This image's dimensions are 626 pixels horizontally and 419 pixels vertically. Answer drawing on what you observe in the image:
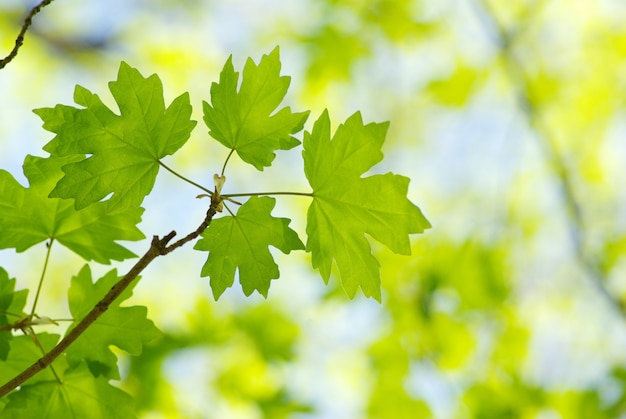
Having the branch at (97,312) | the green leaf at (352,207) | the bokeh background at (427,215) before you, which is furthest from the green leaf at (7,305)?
the bokeh background at (427,215)

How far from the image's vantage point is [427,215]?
3949 mm

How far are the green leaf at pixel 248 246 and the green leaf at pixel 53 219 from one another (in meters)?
0.17

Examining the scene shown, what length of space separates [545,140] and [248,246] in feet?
8.86

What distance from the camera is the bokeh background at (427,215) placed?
266cm

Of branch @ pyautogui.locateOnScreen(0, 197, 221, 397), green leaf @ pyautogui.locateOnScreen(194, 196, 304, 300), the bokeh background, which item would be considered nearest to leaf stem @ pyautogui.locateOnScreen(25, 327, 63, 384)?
branch @ pyautogui.locateOnScreen(0, 197, 221, 397)

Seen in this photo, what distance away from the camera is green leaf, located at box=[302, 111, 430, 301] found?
929 millimetres

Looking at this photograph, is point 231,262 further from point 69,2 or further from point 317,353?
point 69,2

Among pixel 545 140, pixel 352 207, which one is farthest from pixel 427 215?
pixel 352 207

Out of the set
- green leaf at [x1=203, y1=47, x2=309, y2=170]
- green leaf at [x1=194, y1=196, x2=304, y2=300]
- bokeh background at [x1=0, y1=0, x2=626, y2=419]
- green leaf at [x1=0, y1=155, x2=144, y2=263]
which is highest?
bokeh background at [x1=0, y1=0, x2=626, y2=419]

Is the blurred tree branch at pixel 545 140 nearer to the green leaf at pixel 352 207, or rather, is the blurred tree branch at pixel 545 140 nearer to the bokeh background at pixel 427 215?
the bokeh background at pixel 427 215

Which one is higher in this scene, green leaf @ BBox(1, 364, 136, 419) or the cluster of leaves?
the cluster of leaves

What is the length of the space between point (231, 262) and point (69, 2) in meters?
4.45

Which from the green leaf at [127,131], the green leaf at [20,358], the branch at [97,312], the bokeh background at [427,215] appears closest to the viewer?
the branch at [97,312]

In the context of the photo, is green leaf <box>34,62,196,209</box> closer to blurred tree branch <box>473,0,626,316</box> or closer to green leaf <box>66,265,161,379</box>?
green leaf <box>66,265,161,379</box>
